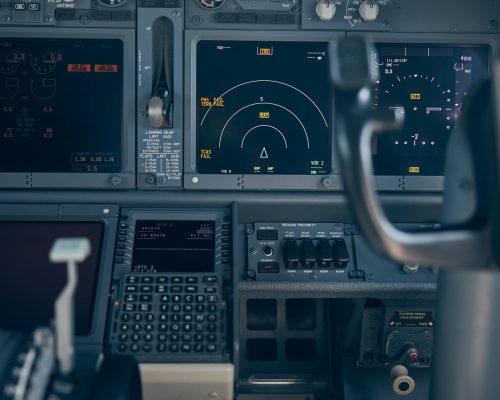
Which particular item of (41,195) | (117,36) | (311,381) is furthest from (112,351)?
(117,36)

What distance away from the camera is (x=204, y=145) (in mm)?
2863

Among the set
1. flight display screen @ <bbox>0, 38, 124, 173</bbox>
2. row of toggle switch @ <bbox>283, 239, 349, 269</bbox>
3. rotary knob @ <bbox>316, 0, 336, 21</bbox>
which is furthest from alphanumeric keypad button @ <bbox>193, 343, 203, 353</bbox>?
rotary knob @ <bbox>316, 0, 336, 21</bbox>

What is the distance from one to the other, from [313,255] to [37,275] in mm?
961

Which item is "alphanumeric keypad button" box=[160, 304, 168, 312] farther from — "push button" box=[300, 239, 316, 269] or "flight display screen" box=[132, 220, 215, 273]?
"push button" box=[300, 239, 316, 269]

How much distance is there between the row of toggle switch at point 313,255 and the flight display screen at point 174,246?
275mm

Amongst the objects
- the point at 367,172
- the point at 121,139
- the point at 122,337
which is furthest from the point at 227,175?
the point at 367,172

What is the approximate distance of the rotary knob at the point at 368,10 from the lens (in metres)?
2.80

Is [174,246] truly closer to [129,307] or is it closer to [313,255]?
[129,307]

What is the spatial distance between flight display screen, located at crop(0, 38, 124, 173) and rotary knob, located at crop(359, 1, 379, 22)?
90 cm

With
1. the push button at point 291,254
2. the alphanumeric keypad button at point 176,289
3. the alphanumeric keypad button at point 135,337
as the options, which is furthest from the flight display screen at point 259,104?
the alphanumeric keypad button at point 135,337

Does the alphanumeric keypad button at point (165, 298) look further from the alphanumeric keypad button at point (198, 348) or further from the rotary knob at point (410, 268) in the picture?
the rotary knob at point (410, 268)

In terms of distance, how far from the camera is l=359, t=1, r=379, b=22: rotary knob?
2799 mm

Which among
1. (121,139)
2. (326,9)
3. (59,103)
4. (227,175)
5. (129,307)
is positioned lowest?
(129,307)

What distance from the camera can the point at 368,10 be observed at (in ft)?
9.19
